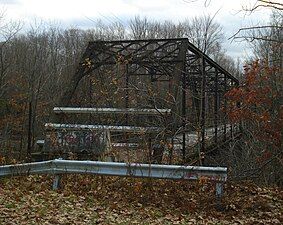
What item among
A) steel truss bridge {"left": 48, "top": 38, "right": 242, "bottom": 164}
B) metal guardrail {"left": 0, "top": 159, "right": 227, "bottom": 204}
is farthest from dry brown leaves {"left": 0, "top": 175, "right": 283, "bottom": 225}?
steel truss bridge {"left": 48, "top": 38, "right": 242, "bottom": 164}

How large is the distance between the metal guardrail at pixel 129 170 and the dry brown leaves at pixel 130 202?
29cm

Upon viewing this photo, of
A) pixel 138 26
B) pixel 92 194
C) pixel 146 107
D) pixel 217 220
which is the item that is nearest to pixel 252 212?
pixel 217 220

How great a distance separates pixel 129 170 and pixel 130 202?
656mm

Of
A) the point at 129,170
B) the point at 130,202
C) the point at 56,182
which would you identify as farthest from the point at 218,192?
the point at 56,182

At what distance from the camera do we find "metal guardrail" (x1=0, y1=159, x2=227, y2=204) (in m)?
7.89

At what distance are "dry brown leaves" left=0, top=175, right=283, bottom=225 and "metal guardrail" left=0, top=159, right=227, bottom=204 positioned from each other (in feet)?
0.96

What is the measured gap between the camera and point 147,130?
11.0 meters

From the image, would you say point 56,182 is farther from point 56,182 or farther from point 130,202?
point 130,202

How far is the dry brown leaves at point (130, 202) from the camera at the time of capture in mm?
6797

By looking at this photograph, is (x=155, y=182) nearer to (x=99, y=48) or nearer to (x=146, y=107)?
(x=146, y=107)

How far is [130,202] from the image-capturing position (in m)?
8.02

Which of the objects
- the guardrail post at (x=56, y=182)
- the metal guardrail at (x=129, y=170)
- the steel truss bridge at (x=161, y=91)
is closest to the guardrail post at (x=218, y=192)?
the metal guardrail at (x=129, y=170)

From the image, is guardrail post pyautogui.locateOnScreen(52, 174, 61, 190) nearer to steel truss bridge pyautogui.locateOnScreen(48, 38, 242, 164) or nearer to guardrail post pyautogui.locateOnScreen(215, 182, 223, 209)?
steel truss bridge pyautogui.locateOnScreen(48, 38, 242, 164)

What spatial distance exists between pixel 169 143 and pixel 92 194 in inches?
124
